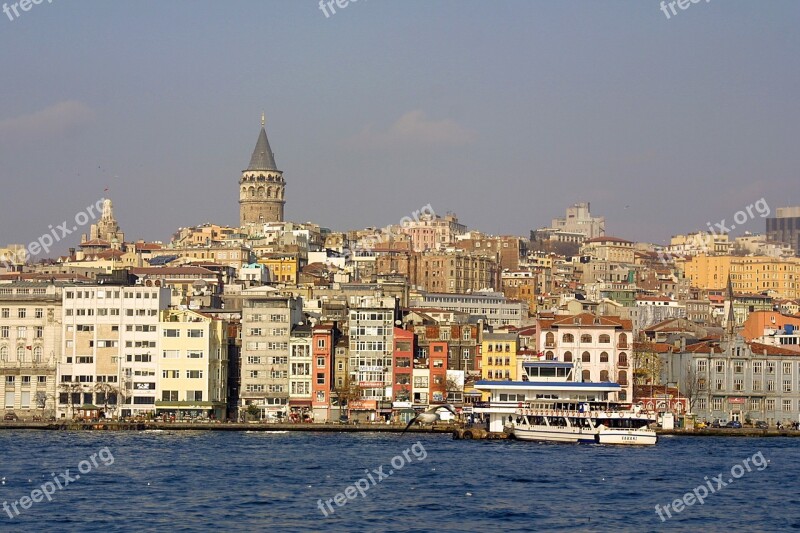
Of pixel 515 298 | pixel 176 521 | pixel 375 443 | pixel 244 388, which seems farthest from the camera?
pixel 515 298

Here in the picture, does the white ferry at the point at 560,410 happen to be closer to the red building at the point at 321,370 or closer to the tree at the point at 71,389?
the red building at the point at 321,370

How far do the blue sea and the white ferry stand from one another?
1.98 metres

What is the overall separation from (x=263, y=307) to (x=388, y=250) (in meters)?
74.6

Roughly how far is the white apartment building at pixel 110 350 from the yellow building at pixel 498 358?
18.4 meters

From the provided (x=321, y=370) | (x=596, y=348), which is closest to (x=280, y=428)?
(x=321, y=370)

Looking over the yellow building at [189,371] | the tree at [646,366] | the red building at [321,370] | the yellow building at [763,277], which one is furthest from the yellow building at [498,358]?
the yellow building at [763,277]

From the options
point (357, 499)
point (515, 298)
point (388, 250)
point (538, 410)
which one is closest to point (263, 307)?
point (538, 410)

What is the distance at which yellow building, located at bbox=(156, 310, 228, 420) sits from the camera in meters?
94.6

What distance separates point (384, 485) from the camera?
5981 centimetres

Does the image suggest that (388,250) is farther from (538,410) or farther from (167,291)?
(538,410)

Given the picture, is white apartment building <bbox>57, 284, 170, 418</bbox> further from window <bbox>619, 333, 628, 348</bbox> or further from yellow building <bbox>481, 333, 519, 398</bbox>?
window <bbox>619, 333, 628, 348</bbox>

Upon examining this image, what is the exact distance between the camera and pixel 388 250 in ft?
563

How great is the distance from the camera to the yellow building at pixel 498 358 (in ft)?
322

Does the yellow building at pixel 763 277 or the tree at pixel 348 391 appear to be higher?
the yellow building at pixel 763 277
